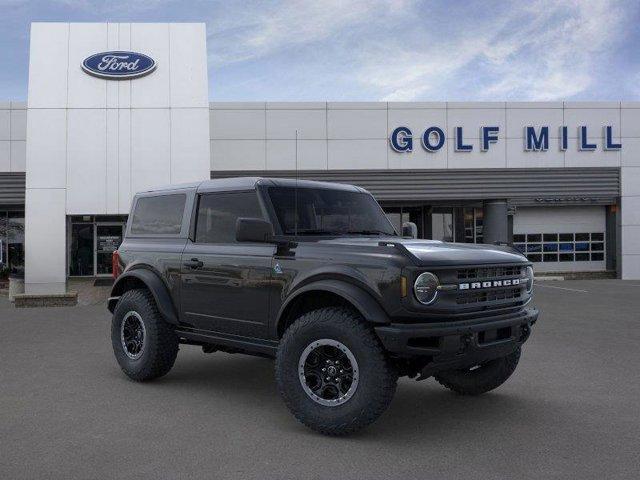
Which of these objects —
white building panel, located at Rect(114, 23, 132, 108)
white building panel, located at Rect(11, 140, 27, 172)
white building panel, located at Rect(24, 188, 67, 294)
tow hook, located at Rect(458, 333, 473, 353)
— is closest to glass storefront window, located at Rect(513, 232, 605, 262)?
white building panel, located at Rect(114, 23, 132, 108)

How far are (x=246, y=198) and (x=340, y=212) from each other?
0.89 meters

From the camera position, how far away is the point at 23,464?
4102 millimetres

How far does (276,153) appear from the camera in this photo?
23812mm

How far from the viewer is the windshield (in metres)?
5.52

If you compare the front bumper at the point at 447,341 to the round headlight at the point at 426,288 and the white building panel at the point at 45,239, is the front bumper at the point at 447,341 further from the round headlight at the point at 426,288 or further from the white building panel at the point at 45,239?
the white building panel at the point at 45,239

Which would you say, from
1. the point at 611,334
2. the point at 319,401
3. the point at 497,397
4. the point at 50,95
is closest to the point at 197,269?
the point at 319,401

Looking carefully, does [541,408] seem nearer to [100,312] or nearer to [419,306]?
[419,306]

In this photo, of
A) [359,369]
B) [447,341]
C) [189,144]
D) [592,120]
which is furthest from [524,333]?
[592,120]

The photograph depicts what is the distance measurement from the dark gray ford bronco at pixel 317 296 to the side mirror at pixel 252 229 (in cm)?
1

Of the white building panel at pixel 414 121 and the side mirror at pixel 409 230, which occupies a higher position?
the white building panel at pixel 414 121

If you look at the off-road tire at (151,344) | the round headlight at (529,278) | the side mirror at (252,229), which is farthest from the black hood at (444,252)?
the off-road tire at (151,344)

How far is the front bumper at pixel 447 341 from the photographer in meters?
4.37

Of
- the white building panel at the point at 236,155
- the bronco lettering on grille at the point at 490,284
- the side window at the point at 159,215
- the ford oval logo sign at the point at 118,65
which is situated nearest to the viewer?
the bronco lettering on grille at the point at 490,284

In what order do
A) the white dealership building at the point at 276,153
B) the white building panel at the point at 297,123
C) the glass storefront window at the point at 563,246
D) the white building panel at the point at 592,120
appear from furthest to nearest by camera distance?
the glass storefront window at the point at 563,246
the white building panel at the point at 592,120
the white building panel at the point at 297,123
the white dealership building at the point at 276,153
